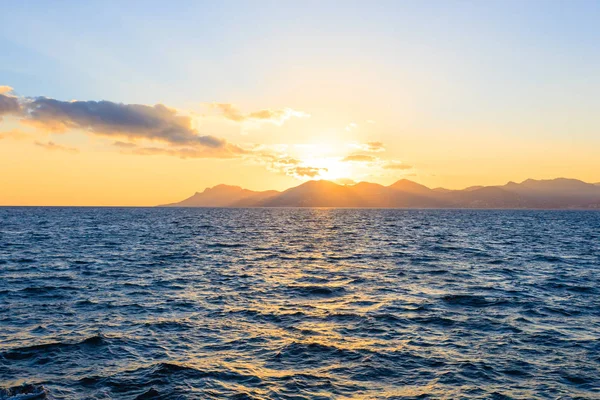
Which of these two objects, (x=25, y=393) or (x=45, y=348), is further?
(x=45, y=348)

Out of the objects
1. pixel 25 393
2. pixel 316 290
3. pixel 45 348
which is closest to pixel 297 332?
pixel 316 290

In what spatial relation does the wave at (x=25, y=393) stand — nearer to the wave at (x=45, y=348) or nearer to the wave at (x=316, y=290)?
the wave at (x=45, y=348)

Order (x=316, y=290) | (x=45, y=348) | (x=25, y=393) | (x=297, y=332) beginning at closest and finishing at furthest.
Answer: (x=25, y=393), (x=45, y=348), (x=297, y=332), (x=316, y=290)

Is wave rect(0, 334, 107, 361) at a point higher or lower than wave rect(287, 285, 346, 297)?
higher

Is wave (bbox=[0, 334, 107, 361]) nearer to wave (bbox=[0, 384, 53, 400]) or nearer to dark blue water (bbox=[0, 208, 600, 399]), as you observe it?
dark blue water (bbox=[0, 208, 600, 399])

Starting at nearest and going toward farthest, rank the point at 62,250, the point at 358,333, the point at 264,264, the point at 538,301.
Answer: the point at 358,333, the point at 538,301, the point at 264,264, the point at 62,250

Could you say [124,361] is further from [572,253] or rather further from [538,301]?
[572,253]

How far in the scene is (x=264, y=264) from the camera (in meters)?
45.7

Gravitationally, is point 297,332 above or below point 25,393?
below

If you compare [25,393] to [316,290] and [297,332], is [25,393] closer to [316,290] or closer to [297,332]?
[297,332]

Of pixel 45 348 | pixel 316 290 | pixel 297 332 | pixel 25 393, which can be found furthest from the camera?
pixel 316 290

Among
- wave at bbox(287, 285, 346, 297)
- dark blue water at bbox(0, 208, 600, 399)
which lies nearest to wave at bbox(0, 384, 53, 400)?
dark blue water at bbox(0, 208, 600, 399)

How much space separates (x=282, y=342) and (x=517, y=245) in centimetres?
6051

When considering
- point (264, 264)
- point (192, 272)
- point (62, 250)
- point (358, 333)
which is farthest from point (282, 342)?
point (62, 250)
